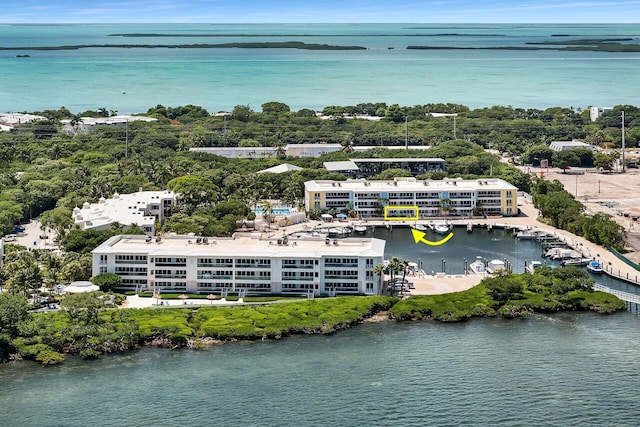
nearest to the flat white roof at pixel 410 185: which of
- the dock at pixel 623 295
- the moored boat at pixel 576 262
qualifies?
the moored boat at pixel 576 262

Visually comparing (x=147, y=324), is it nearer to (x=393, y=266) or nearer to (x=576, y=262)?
(x=393, y=266)

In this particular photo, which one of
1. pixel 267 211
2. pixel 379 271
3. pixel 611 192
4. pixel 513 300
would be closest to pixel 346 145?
pixel 611 192

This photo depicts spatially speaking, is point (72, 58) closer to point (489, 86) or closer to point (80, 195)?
point (489, 86)

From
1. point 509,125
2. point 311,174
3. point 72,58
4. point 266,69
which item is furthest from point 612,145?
point 72,58

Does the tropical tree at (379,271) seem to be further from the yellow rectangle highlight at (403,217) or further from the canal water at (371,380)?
the yellow rectangle highlight at (403,217)

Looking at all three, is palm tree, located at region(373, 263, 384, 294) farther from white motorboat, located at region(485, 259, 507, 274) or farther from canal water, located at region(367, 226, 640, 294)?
white motorboat, located at region(485, 259, 507, 274)

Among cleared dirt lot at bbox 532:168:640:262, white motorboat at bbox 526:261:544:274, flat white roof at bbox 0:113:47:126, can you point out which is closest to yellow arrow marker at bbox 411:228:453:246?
white motorboat at bbox 526:261:544:274
